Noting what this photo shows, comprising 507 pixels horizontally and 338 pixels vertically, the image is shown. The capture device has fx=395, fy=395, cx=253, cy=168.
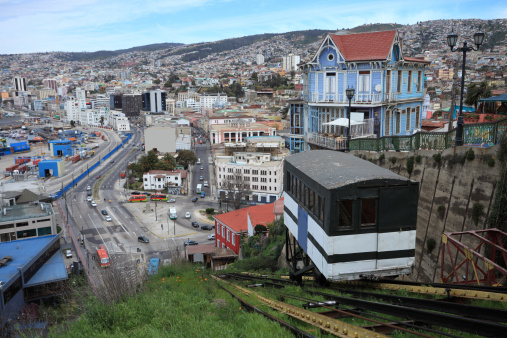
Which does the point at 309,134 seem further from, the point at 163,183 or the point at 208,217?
the point at 163,183

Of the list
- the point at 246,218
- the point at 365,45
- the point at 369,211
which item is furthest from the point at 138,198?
the point at 369,211

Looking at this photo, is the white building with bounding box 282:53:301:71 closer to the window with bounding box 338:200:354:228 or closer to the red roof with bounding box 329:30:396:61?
the red roof with bounding box 329:30:396:61

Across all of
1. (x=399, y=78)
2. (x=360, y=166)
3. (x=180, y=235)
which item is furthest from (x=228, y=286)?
(x=180, y=235)

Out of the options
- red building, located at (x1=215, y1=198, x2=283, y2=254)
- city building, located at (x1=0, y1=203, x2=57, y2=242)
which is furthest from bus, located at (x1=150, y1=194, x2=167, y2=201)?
red building, located at (x1=215, y1=198, x2=283, y2=254)

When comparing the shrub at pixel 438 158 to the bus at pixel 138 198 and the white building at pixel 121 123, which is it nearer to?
the bus at pixel 138 198

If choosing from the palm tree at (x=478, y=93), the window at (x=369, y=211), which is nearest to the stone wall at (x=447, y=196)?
the window at (x=369, y=211)

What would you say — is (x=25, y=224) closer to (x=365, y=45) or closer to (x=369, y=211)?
(x=365, y=45)
